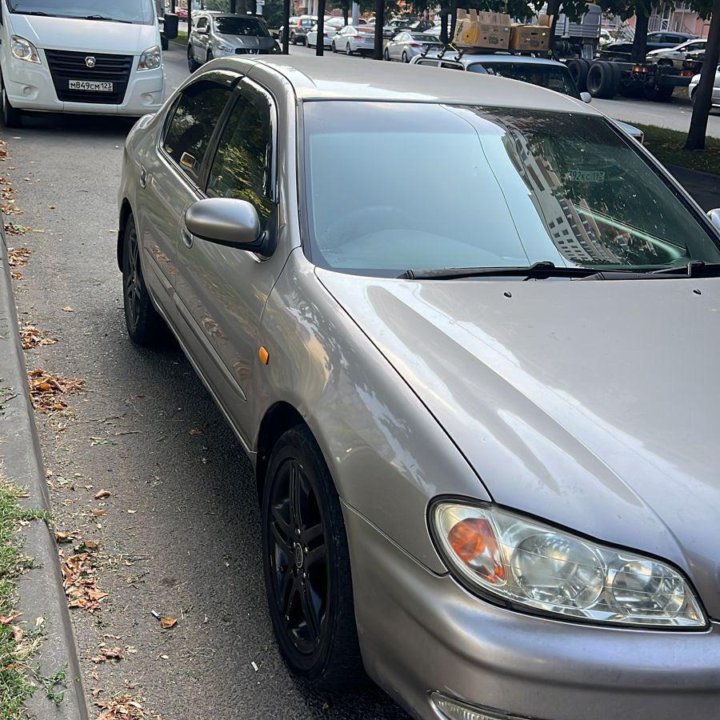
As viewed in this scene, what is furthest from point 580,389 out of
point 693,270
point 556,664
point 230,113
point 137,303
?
point 137,303

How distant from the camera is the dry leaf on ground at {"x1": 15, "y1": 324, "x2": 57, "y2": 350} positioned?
581 centimetres

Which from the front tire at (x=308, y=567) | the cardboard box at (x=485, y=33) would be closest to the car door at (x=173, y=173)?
the front tire at (x=308, y=567)

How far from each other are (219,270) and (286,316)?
0.74 metres

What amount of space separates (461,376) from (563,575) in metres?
0.64

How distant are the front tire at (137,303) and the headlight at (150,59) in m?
8.42

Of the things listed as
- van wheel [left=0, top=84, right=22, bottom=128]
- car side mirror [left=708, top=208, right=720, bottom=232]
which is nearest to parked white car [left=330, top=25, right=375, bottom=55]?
van wheel [left=0, top=84, right=22, bottom=128]

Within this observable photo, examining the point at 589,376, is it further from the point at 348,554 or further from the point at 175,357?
the point at 175,357

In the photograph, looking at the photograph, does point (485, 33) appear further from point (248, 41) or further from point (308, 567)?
point (308, 567)

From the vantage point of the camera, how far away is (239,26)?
88.5ft

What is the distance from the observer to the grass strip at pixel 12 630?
258 centimetres

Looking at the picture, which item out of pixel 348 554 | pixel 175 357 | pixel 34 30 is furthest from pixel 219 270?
pixel 34 30

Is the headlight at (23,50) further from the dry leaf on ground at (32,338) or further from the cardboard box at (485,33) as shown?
the dry leaf on ground at (32,338)

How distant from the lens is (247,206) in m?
3.39

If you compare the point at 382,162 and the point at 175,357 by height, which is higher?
the point at 382,162
